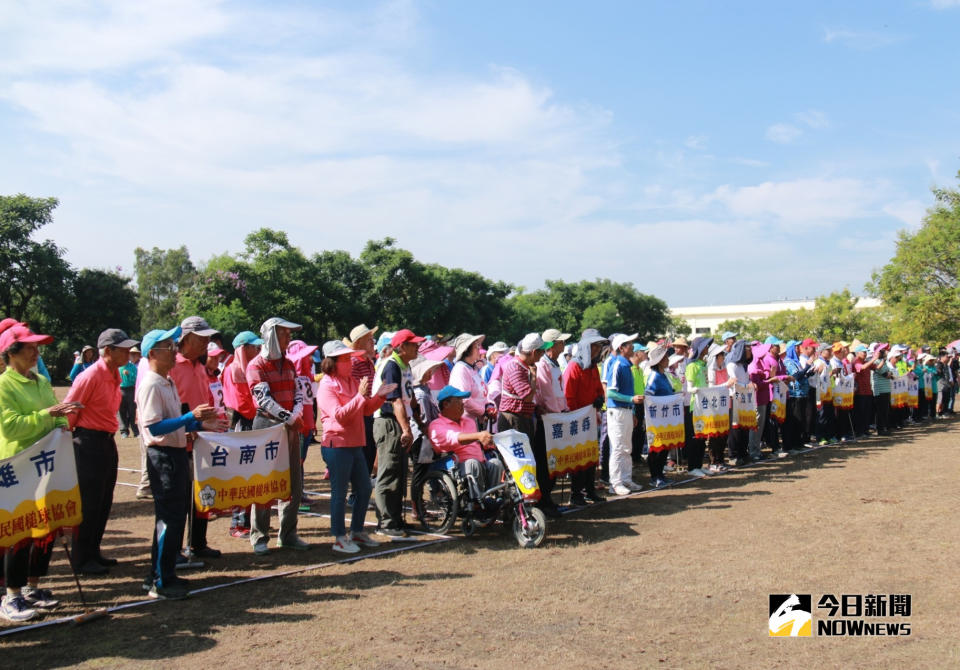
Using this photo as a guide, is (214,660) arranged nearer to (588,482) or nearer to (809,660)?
(809,660)

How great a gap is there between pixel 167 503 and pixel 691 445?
846 centimetres

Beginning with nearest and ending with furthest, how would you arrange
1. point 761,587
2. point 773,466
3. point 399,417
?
point 761,587, point 399,417, point 773,466

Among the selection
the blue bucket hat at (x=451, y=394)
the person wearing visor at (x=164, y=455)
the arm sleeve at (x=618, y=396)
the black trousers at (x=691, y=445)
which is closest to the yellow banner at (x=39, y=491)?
the person wearing visor at (x=164, y=455)

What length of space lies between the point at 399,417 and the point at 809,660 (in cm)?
416

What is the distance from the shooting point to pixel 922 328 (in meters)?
31.0

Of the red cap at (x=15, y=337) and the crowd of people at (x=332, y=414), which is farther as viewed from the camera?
the crowd of people at (x=332, y=414)

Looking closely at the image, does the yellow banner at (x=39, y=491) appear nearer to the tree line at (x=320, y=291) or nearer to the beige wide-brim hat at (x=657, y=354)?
the beige wide-brim hat at (x=657, y=354)

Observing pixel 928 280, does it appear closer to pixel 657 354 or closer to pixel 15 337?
pixel 657 354

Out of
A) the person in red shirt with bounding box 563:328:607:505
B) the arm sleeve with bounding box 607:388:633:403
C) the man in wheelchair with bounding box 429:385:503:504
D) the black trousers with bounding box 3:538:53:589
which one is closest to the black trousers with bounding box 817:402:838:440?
the arm sleeve with bounding box 607:388:633:403

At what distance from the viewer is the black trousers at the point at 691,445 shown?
11922mm

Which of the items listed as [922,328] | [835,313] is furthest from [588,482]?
[835,313]

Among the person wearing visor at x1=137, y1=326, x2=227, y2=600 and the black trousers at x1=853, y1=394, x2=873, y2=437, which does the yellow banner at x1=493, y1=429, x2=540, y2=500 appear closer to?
the person wearing visor at x1=137, y1=326, x2=227, y2=600

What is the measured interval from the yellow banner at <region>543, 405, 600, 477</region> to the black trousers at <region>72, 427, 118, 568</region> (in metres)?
4.60

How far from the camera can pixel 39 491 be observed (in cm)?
545
